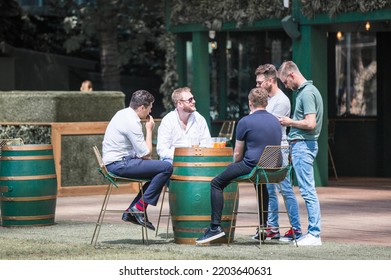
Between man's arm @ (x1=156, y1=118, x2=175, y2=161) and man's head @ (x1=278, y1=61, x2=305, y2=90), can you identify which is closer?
man's head @ (x1=278, y1=61, x2=305, y2=90)

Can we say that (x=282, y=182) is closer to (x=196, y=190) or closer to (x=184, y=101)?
(x=196, y=190)

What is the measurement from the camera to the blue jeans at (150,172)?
13031mm

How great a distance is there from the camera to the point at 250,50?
81.0 ft

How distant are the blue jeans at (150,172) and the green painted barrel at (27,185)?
2103 mm

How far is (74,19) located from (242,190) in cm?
1570

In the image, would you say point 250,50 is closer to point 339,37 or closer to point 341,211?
point 339,37

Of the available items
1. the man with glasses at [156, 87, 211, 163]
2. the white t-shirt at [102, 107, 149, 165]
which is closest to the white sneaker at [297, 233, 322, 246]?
the man with glasses at [156, 87, 211, 163]

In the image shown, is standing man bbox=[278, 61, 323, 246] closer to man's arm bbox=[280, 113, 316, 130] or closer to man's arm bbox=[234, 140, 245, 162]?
man's arm bbox=[280, 113, 316, 130]

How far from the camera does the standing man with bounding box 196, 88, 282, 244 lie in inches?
496

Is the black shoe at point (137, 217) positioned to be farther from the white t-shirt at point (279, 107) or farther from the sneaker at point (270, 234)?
the white t-shirt at point (279, 107)

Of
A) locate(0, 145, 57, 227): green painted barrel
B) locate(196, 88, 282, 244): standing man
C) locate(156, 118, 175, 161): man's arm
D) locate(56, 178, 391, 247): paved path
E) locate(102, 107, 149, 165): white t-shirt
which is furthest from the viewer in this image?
locate(0, 145, 57, 227): green painted barrel

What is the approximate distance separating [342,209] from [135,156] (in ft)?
15.3

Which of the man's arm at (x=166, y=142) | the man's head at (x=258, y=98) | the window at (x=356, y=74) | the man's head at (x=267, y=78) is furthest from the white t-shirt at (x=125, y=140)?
the window at (x=356, y=74)
